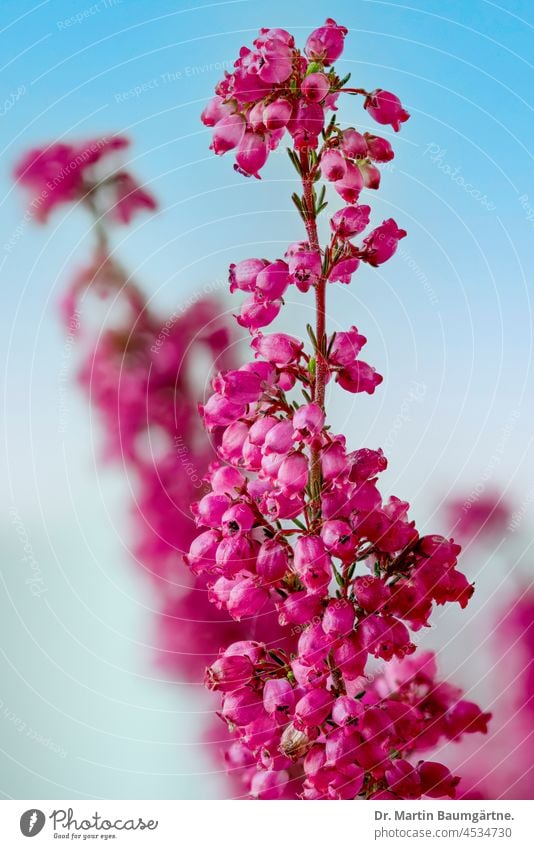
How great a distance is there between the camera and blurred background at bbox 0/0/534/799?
0.76m

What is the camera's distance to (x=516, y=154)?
0.79m

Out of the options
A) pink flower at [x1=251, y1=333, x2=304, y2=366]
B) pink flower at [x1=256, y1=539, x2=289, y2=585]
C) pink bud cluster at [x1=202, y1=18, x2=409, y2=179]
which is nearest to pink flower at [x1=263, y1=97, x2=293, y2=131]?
pink bud cluster at [x1=202, y1=18, x2=409, y2=179]

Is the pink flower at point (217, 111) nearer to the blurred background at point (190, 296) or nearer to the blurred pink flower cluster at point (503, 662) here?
the blurred background at point (190, 296)

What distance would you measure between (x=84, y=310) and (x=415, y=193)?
0.26 m

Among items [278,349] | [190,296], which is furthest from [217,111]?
[190,296]

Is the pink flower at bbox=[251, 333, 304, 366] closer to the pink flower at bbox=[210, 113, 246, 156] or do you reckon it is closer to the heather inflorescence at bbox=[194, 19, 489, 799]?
the heather inflorescence at bbox=[194, 19, 489, 799]

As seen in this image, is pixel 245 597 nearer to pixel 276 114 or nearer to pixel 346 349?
pixel 346 349

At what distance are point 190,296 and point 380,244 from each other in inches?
10.0

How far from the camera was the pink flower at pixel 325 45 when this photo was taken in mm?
544

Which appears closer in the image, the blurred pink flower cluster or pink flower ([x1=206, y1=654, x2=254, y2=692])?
pink flower ([x1=206, y1=654, x2=254, y2=692])

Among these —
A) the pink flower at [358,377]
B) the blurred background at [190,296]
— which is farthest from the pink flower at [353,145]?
the blurred background at [190,296]
